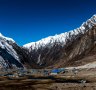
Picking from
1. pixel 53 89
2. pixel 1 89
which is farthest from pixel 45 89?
pixel 1 89

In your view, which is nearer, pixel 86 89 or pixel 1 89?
pixel 86 89

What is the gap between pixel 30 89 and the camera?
71.4 meters

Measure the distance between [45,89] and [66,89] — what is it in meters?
5.50

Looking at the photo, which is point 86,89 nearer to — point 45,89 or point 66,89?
point 66,89

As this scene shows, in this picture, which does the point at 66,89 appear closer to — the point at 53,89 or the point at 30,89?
the point at 53,89

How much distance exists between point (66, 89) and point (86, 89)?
5.33 meters

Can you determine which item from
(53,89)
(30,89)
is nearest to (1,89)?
(30,89)

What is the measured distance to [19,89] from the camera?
72125mm

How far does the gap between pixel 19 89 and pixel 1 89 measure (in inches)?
210

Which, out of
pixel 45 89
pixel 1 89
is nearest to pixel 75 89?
pixel 45 89

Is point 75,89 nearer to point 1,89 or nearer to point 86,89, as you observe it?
point 86,89

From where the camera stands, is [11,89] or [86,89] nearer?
[86,89]

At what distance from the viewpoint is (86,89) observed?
68000mm

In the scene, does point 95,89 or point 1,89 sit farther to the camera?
point 1,89
